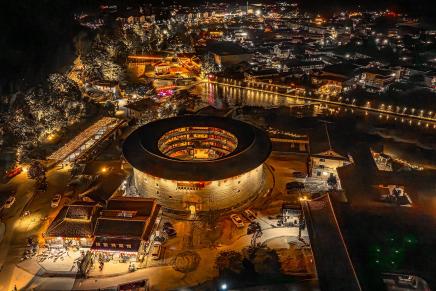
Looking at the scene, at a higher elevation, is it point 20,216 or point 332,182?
point 332,182

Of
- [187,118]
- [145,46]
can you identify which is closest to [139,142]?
[187,118]

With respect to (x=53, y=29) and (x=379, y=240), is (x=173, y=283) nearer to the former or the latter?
(x=379, y=240)

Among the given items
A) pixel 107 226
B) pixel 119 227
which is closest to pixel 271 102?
pixel 119 227

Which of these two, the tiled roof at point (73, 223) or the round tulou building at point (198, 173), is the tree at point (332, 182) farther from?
the tiled roof at point (73, 223)

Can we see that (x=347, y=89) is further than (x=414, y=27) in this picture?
Answer: No

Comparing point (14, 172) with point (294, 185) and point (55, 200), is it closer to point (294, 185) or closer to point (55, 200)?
point (55, 200)

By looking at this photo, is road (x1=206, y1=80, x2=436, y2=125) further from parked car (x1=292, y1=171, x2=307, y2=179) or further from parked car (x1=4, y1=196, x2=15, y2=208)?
parked car (x1=4, y1=196, x2=15, y2=208)
